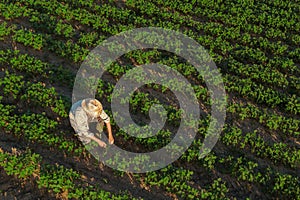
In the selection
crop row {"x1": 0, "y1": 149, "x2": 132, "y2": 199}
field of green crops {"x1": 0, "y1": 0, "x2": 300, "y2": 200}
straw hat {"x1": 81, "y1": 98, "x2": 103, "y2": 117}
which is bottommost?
crop row {"x1": 0, "y1": 149, "x2": 132, "y2": 199}

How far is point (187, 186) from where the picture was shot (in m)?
7.38

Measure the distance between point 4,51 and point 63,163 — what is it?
478 cm

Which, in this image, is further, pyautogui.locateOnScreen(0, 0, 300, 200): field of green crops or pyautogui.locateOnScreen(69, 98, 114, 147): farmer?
pyautogui.locateOnScreen(0, 0, 300, 200): field of green crops

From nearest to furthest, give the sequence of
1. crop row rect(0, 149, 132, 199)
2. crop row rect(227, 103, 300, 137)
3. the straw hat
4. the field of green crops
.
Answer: the straw hat → crop row rect(0, 149, 132, 199) → the field of green crops → crop row rect(227, 103, 300, 137)

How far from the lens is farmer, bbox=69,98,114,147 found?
664 cm

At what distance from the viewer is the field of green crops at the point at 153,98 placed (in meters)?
7.43

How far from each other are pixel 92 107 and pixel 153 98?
3.35 meters

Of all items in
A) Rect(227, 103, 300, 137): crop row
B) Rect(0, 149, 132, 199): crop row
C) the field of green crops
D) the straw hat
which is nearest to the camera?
the straw hat

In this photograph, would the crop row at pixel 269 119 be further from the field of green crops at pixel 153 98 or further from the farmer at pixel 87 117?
the farmer at pixel 87 117

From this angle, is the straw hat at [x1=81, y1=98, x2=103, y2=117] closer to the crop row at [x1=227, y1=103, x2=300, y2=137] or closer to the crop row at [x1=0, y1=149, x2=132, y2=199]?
the crop row at [x1=0, y1=149, x2=132, y2=199]

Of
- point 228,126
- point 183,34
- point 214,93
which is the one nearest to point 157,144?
point 228,126

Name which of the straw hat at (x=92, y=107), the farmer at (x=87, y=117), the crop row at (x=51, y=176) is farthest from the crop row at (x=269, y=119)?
the straw hat at (x=92, y=107)

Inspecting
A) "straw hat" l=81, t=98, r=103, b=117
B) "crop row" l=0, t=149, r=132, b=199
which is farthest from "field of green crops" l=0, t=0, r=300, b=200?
"straw hat" l=81, t=98, r=103, b=117

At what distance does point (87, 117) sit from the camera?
23.3ft
